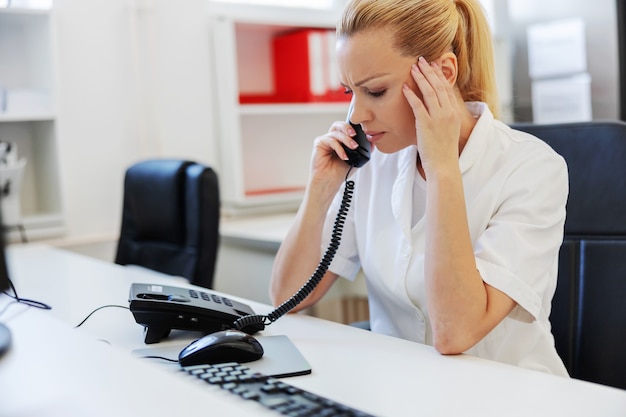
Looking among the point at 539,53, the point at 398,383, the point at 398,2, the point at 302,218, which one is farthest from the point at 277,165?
the point at 398,383

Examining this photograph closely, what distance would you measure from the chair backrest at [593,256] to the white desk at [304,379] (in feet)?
1.35

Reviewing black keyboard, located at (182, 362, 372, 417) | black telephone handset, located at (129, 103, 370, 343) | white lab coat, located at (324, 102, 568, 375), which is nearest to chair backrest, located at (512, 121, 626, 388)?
white lab coat, located at (324, 102, 568, 375)

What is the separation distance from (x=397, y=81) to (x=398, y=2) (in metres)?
0.14

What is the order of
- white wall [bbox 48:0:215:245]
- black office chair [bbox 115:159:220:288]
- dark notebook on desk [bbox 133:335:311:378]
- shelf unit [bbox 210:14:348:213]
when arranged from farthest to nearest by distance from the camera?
shelf unit [bbox 210:14:348:213]
white wall [bbox 48:0:215:245]
black office chair [bbox 115:159:220:288]
dark notebook on desk [bbox 133:335:311:378]

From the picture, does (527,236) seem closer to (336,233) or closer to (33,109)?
(336,233)

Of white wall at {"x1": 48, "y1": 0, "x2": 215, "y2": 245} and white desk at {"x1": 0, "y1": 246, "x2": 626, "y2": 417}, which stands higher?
white wall at {"x1": 48, "y1": 0, "x2": 215, "y2": 245}

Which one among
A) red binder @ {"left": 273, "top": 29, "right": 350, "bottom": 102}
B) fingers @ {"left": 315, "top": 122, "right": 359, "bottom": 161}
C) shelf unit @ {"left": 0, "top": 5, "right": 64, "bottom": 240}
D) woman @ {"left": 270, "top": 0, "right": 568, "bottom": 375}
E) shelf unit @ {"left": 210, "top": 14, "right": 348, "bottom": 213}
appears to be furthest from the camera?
red binder @ {"left": 273, "top": 29, "right": 350, "bottom": 102}

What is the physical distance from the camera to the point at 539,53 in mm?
3520

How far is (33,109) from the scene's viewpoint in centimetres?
250

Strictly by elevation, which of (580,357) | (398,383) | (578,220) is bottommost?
(580,357)

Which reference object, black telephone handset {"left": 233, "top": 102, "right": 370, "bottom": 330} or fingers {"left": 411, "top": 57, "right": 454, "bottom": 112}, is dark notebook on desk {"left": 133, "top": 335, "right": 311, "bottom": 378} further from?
fingers {"left": 411, "top": 57, "right": 454, "bottom": 112}

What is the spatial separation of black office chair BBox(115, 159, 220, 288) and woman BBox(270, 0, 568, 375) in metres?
0.52

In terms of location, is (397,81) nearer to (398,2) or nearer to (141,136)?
(398,2)

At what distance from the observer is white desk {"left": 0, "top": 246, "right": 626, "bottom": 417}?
25.9 inches
